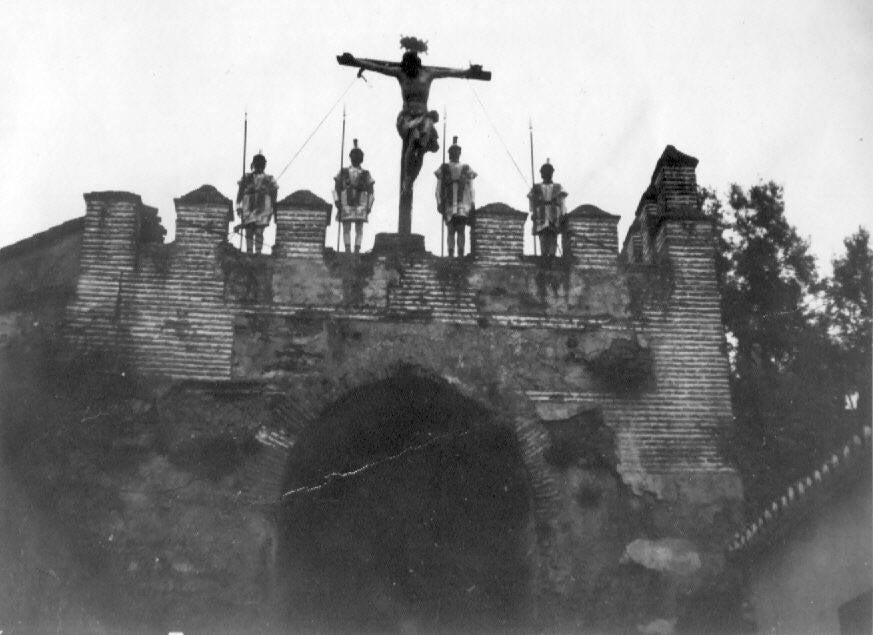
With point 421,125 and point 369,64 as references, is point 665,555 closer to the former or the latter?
point 421,125

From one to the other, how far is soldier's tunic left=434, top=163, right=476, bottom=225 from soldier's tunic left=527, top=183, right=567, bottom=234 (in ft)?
2.30

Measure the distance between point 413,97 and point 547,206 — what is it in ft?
6.07

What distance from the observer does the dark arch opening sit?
29.4ft

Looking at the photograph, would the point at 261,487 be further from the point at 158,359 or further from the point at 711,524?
the point at 711,524

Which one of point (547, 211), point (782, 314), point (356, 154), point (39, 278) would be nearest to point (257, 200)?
point (356, 154)

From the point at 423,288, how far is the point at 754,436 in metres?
3.41

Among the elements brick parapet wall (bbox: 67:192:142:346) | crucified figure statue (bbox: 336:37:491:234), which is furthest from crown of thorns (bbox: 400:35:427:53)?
brick parapet wall (bbox: 67:192:142:346)

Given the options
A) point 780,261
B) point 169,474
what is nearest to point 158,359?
point 169,474

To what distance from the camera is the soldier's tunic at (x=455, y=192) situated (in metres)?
10.1

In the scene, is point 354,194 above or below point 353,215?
above

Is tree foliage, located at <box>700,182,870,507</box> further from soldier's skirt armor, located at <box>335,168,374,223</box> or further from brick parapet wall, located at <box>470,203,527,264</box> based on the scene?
soldier's skirt armor, located at <box>335,168,374,223</box>

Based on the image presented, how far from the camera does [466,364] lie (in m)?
8.97

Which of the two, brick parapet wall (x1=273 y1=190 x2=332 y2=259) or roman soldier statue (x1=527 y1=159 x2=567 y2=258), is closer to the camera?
brick parapet wall (x1=273 y1=190 x2=332 y2=259)

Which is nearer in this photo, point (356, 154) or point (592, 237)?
point (592, 237)
